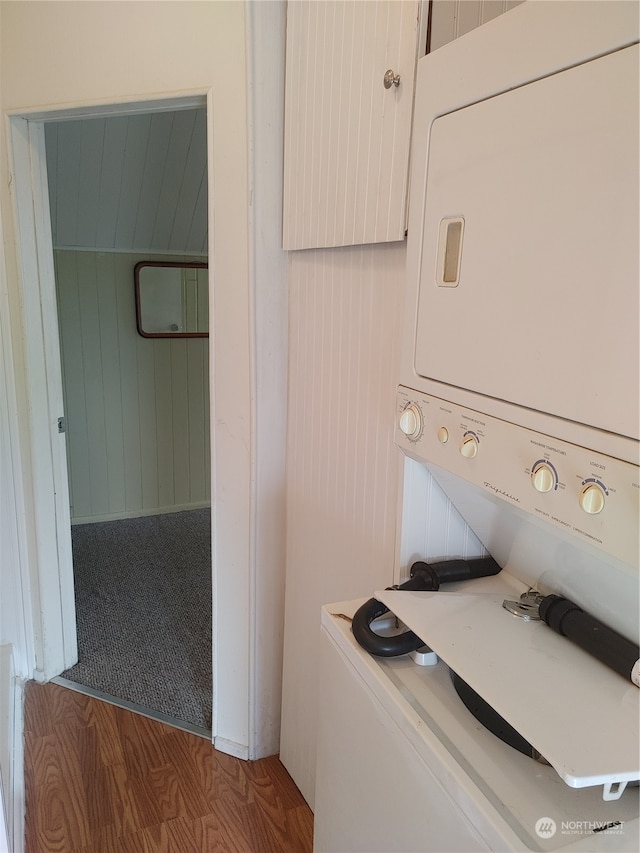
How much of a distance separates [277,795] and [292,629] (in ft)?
1.56

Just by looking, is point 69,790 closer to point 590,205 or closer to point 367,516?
point 367,516

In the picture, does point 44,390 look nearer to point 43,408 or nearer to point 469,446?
point 43,408

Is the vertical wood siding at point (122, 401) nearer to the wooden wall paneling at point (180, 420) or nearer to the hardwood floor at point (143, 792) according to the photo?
the wooden wall paneling at point (180, 420)

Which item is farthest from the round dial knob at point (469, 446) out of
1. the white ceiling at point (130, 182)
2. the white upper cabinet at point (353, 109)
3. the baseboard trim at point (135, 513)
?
the baseboard trim at point (135, 513)

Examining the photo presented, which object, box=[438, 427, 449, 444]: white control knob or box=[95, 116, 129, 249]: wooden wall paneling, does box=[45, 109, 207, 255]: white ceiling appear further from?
box=[438, 427, 449, 444]: white control knob

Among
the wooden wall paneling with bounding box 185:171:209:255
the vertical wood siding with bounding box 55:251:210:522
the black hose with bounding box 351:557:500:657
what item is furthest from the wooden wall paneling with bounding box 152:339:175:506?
the black hose with bounding box 351:557:500:657

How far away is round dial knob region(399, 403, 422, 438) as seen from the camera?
3.25ft

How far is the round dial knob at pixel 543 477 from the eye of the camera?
2.46 ft

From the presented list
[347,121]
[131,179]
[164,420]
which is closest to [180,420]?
[164,420]

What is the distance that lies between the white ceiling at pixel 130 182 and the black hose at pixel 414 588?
1.98 m

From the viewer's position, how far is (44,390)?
2049mm

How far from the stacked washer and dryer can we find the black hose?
0.08 feet

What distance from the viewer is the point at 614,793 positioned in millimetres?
734

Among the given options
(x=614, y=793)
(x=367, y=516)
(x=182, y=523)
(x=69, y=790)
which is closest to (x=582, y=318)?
(x=614, y=793)
